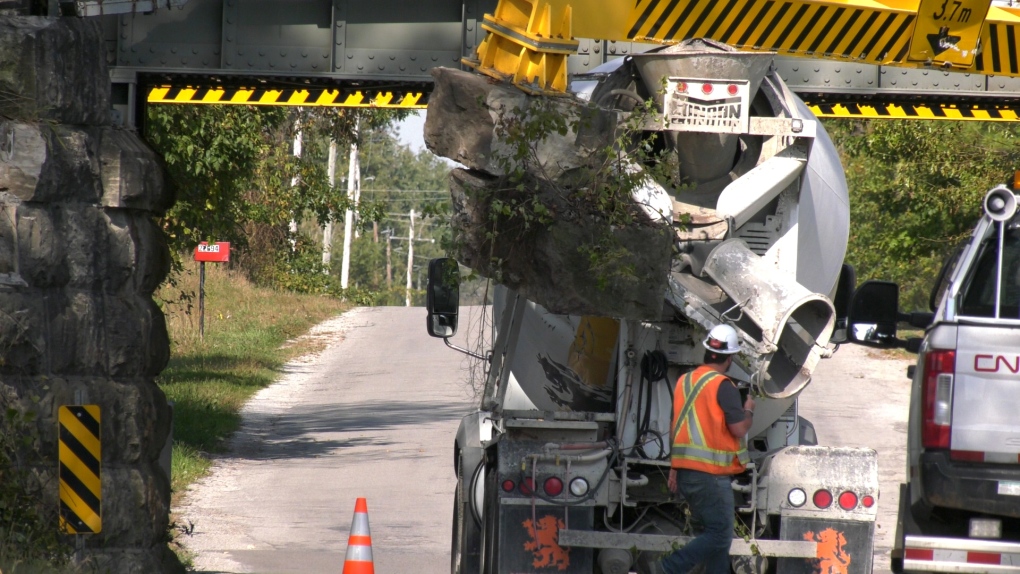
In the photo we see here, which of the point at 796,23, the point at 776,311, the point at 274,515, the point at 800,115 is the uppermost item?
the point at 796,23

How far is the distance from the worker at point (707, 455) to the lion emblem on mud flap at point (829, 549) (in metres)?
0.48

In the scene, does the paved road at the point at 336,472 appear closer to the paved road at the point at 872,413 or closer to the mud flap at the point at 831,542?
the mud flap at the point at 831,542

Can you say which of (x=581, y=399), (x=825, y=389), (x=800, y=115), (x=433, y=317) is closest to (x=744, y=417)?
(x=581, y=399)

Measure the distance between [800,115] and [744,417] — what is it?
1.71 metres

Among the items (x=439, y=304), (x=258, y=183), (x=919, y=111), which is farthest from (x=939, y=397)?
(x=258, y=183)

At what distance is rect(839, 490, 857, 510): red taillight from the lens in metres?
7.04

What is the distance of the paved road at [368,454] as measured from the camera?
11031mm

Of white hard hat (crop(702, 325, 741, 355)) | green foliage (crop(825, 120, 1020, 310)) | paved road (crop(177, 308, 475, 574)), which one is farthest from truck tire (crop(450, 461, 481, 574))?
green foliage (crop(825, 120, 1020, 310))

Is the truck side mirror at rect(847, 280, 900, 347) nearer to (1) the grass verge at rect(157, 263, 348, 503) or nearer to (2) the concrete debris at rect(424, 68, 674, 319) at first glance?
(2) the concrete debris at rect(424, 68, 674, 319)

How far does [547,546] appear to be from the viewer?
280 inches

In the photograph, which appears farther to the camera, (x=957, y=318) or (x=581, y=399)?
(x=581, y=399)

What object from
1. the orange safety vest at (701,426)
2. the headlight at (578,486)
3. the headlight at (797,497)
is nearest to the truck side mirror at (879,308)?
the orange safety vest at (701,426)

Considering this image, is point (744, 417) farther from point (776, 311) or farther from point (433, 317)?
point (433, 317)

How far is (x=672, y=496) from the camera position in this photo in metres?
7.19
